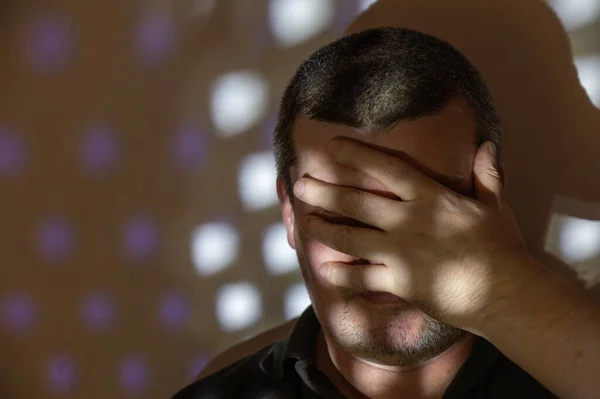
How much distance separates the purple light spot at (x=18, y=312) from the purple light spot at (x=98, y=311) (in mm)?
116

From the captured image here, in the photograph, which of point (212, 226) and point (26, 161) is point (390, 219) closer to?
point (212, 226)

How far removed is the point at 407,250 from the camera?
2.52 feet

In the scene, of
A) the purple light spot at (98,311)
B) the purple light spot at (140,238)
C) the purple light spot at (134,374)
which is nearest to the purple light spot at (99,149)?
the purple light spot at (140,238)

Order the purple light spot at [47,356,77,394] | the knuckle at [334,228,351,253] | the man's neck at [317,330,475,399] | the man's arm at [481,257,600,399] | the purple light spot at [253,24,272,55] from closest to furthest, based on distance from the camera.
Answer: the man's arm at [481,257,600,399] < the knuckle at [334,228,351,253] < the man's neck at [317,330,475,399] < the purple light spot at [253,24,272,55] < the purple light spot at [47,356,77,394]

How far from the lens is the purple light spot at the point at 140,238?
1.26 m

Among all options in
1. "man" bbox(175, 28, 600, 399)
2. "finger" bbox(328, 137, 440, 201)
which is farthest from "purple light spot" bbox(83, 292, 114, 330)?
"finger" bbox(328, 137, 440, 201)

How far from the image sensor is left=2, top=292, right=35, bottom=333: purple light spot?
50.6 inches

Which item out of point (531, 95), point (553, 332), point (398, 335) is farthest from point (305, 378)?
point (531, 95)

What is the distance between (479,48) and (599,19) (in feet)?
0.66

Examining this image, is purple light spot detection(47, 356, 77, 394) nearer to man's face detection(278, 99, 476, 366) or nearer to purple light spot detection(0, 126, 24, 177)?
purple light spot detection(0, 126, 24, 177)

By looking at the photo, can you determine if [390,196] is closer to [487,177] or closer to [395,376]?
[487,177]

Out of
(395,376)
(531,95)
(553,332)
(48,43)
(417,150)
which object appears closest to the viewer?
(553,332)

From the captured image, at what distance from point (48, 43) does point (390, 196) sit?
787 mm

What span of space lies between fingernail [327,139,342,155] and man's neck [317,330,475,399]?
331 mm
